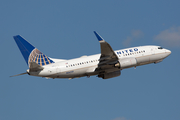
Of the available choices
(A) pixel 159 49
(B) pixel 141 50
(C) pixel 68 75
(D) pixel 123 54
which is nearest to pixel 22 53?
(C) pixel 68 75

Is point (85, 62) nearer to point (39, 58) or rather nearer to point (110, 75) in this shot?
point (110, 75)

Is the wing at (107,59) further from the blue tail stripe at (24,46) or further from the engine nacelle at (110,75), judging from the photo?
the blue tail stripe at (24,46)

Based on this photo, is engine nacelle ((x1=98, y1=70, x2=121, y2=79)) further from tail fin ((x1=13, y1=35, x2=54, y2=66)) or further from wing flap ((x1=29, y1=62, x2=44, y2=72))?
wing flap ((x1=29, y1=62, x2=44, y2=72))

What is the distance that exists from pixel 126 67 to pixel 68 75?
11.1 metres

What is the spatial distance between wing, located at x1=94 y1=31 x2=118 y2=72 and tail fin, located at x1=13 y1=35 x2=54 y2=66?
31.7 ft

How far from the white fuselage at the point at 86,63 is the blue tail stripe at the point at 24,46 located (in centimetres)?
473

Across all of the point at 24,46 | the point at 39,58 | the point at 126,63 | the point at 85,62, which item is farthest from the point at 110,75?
the point at 24,46

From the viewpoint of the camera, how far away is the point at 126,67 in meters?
55.7

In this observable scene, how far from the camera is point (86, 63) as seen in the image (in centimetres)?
5456

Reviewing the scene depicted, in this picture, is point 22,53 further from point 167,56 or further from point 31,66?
point 167,56

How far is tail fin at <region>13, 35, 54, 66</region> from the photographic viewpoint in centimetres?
5503

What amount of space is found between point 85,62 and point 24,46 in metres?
12.0

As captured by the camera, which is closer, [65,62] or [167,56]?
[65,62]

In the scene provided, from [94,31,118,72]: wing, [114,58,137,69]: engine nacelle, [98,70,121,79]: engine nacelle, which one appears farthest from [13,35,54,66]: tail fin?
[114,58,137,69]: engine nacelle
